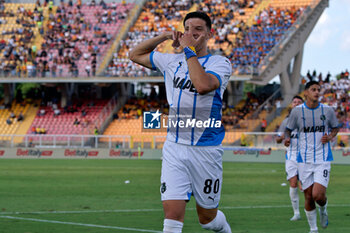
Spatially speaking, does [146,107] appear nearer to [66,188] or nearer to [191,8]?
[191,8]

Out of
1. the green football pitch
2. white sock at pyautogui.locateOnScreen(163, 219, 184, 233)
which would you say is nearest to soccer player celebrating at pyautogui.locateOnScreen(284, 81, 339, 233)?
the green football pitch

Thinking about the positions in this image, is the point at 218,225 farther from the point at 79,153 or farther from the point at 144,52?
the point at 79,153

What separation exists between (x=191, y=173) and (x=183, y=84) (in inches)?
34.5

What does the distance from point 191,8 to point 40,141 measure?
55.6 feet

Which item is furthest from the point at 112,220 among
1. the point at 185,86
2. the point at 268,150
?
the point at 268,150

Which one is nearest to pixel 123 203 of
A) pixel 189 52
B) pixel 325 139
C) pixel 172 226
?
pixel 325 139

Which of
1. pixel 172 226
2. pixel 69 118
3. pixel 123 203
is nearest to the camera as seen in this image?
pixel 172 226

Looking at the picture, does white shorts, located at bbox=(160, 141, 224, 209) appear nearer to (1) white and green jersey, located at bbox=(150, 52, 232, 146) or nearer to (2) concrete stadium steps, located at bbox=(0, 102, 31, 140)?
(1) white and green jersey, located at bbox=(150, 52, 232, 146)

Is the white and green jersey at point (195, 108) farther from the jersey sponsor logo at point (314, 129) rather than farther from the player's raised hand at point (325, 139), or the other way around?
the jersey sponsor logo at point (314, 129)

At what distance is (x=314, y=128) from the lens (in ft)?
35.4

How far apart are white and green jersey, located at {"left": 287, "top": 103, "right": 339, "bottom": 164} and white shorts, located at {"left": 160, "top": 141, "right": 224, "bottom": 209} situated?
442 cm

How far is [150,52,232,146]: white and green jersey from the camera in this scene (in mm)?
6543

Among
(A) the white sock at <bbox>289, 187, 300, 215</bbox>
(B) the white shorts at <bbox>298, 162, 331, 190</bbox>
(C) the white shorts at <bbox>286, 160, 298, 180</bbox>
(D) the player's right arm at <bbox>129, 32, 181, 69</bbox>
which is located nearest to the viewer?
(D) the player's right arm at <bbox>129, 32, 181, 69</bbox>

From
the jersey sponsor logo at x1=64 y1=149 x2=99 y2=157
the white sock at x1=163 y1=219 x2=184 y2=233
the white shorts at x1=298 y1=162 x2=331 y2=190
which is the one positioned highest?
the white sock at x1=163 y1=219 x2=184 y2=233
